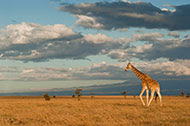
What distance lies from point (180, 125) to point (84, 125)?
5.52 m

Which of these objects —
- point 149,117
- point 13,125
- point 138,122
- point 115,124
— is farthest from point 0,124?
point 149,117

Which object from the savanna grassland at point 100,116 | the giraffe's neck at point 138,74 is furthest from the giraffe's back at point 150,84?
the savanna grassland at point 100,116

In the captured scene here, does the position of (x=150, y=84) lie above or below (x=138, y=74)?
below

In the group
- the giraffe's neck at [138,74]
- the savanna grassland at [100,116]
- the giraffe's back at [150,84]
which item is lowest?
the savanna grassland at [100,116]

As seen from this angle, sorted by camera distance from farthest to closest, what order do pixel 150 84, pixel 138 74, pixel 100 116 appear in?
1. pixel 138 74
2. pixel 150 84
3. pixel 100 116

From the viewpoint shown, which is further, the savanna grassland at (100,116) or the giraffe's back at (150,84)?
the giraffe's back at (150,84)

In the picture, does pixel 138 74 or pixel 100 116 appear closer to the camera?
pixel 100 116

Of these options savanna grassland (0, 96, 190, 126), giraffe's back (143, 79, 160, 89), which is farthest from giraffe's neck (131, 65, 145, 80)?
savanna grassland (0, 96, 190, 126)

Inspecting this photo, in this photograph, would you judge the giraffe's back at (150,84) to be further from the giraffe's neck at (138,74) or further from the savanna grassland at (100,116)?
the savanna grassland at (100,116)

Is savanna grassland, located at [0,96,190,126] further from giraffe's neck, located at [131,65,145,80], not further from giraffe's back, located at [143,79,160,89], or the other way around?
giraffe's neck, located at [131,65,145,80]

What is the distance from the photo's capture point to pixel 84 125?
18266mm

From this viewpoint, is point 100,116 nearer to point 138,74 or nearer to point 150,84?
point 150,84

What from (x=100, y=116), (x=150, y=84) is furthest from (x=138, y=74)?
(x=100, y=116)

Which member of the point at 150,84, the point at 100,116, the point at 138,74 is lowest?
the point at 100,116
